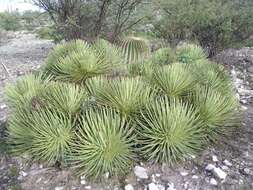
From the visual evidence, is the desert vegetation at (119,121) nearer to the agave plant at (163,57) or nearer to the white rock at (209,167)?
the white rock at (209,167)

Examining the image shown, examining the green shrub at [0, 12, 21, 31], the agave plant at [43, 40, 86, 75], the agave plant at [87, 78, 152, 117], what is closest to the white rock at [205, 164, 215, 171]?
the agave plant at [87, 78, 152, 117]

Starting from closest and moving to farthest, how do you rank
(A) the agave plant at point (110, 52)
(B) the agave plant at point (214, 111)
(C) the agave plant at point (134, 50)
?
(B) the agave plant at point (214, 111) → (A) the agave plant at point (110, 52) → (C) the agave plant at point (134, 50)

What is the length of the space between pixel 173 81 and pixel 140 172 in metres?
1.18

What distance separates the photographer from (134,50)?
224 inches

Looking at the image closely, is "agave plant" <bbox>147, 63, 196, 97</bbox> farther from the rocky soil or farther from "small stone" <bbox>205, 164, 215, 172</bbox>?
"small stone" <bbox>205, 164, 215, 172</bbox>

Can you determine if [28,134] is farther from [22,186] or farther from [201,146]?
[201,146]

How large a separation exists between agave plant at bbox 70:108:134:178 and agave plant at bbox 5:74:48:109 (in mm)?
863

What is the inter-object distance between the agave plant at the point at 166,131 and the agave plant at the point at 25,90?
1302mm

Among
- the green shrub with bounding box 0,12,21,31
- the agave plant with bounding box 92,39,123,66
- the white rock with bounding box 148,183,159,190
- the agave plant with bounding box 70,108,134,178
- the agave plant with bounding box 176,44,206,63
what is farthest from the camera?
the green shrub with bounding box 0,12,21,31

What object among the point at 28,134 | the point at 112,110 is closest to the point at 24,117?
the point at 28,134

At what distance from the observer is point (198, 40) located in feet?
34.2

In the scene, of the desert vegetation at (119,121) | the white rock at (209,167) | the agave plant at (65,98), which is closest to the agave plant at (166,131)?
the desert vegetation at (119,121)

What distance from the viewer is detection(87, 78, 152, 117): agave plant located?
417 cm

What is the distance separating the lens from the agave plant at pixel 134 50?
5648 millimetres
